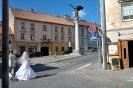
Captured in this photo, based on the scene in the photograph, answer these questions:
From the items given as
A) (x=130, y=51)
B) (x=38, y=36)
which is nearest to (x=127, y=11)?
(x=130, y=51)

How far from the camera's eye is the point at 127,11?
2031 cm

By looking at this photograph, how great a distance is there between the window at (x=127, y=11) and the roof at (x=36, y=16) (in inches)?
1698

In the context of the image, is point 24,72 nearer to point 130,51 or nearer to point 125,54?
point 125,54

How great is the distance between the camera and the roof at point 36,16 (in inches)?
2481

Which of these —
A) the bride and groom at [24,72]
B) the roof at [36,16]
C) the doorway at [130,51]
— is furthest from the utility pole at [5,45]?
the roof at [36,16]

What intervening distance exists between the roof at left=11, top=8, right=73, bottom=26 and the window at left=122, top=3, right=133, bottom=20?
141 feet

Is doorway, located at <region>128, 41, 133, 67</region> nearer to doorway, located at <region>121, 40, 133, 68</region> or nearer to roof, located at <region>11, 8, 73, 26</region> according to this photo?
doorway, located at <region>121, 40, 133, 68</region>

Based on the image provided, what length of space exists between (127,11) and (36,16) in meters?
50.6

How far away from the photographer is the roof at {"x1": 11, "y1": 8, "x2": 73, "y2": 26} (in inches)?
2481

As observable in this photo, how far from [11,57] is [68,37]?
62.2 metres

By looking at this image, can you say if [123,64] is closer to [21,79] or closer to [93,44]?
[21,79]

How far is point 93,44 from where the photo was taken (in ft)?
293

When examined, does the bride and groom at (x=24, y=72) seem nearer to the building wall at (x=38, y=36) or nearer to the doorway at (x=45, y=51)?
the building wall at (x=38, y=36)

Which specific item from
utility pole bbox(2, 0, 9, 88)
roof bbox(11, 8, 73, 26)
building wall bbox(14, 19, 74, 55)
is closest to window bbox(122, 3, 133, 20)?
utility pole bbox(2, 0, 9, 88)
